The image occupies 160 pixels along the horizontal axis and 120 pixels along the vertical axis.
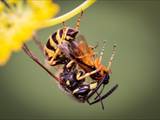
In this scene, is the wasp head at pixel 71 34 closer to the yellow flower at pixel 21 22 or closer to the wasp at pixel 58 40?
the wasp at pixel 58 40

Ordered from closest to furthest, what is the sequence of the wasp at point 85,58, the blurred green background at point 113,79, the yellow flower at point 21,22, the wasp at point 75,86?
the yellow flower at point 21,22
the wasp at point 85,58
the wasp at point 75,86
the blurred green background at point 113,79

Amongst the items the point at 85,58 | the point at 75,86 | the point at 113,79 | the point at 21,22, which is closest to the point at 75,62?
the point at 85,58

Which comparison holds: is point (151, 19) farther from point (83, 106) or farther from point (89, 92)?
point (89, 92)

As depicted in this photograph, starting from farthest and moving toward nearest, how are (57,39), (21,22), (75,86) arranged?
(75,86) < (57,39) < (21,22)

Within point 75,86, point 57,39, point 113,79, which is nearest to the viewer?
point 57,39

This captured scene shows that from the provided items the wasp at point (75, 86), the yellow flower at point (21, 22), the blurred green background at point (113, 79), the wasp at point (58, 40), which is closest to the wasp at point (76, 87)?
the wasp at point (75, 86)

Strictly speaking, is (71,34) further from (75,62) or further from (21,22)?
(21,22)
